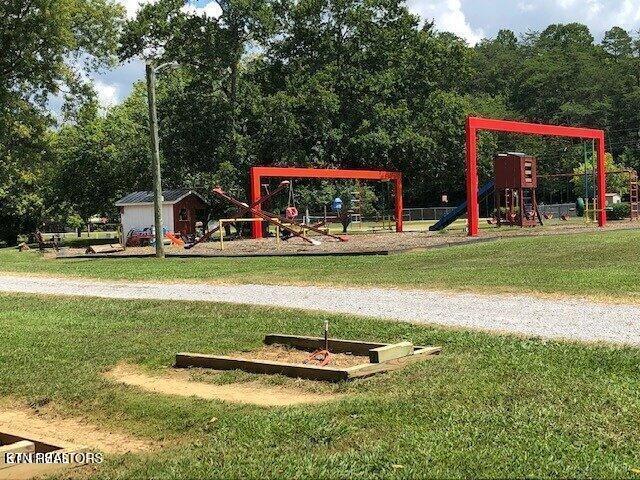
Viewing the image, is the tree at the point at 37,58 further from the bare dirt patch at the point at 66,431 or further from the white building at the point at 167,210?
the bare dirt patch at the point at 66,431

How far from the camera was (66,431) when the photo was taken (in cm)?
571

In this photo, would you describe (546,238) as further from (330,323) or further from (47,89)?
(47,89)

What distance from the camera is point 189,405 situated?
19.9 ft

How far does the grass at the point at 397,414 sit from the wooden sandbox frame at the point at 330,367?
0.65 ft

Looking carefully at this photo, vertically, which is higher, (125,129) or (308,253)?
(125,129)

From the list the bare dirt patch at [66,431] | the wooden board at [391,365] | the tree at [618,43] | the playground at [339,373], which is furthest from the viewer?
the tree at [618,43]

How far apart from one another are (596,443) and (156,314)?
7.91 m

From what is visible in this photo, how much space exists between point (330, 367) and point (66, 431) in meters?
2.37

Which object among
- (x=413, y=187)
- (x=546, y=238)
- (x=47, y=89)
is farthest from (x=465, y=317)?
(x=413, y=187)

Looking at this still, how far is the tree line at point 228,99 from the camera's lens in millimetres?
37281

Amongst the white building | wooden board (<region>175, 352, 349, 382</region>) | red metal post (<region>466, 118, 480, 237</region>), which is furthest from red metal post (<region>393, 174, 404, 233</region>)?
wooden board (<region>175, 352, 349, 382</region>)

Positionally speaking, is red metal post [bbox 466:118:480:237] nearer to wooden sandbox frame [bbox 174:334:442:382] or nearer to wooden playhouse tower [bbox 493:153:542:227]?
wooden playhouse tower [bbox 493:153:542:227]

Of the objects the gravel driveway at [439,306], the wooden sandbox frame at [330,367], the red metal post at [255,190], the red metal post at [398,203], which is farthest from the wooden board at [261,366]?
the red metal post at [398,203]

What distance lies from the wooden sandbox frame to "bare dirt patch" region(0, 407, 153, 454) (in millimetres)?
1797
